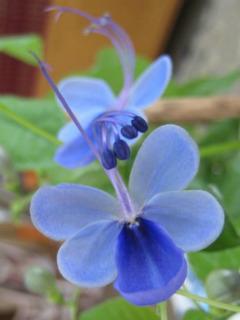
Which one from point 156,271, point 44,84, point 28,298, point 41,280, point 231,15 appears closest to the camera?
point 156,271

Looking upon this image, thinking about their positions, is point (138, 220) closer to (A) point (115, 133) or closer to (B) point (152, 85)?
(A) point (115, 133)

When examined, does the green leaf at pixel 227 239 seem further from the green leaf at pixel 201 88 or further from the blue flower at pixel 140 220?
the green leaf at pixel 201 88

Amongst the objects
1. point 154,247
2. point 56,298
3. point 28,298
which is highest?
point 154,247

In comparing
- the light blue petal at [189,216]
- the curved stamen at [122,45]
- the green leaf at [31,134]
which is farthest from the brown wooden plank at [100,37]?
Answer: the light blue petal at [189,216]

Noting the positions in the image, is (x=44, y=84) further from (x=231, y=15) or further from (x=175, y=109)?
(x=175, y=109)

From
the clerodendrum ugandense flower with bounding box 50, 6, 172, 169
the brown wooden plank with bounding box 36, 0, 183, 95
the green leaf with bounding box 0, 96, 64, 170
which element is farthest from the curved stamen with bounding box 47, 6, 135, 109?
the brown wooden plank with bounding box 36, 0, 183, 95

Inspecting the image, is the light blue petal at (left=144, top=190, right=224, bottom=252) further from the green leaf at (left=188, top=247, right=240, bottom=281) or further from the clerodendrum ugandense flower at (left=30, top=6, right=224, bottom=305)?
the green leaf at (left=188, top=247, right=240, bottom=281)

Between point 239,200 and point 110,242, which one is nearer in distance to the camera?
point 110,242

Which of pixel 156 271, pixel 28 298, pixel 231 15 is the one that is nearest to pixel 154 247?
pixel 156 271

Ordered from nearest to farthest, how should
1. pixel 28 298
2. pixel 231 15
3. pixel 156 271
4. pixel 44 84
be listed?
pixel 156 271 → pixel 28 298 → pixel 231 15 → pixel 44 84
